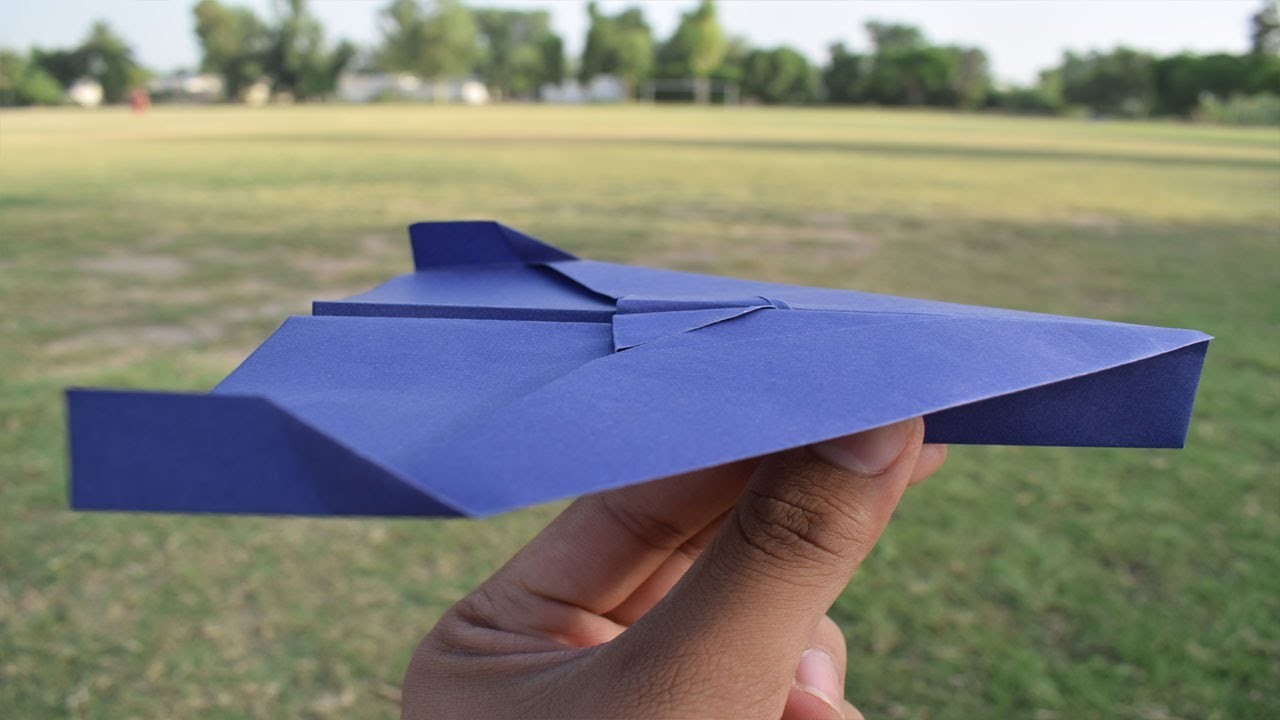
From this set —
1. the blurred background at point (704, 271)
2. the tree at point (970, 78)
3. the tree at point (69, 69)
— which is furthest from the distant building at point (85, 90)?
the tree at point (970, 78)

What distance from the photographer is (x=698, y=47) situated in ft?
142

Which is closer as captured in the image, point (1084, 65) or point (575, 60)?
point (1084, 65)

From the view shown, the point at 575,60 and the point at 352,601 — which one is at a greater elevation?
the point at 575,60

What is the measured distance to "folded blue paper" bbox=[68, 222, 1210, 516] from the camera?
35 cm

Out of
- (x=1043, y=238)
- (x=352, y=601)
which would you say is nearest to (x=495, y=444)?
(x=352, y=601)

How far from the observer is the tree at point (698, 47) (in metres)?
43.1

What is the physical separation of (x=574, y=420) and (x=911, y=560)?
1848 millimetres

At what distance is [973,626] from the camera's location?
1.82m

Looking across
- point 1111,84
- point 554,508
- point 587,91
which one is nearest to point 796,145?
point 554,508

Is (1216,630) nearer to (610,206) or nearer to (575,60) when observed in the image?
(610,206)

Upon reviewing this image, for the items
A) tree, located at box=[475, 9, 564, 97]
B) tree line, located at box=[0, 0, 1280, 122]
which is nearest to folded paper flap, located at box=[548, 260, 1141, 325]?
tree line, located at box=[0, 0, 1280, 122]

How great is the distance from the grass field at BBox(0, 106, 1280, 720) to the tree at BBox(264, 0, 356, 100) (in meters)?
30.6

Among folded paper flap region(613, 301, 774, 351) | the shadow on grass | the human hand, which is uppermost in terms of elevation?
the shadow on grass

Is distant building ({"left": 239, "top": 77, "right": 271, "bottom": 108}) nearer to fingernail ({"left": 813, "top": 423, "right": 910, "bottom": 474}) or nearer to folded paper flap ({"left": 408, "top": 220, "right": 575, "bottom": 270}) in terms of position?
folded paper flap ({"left": 408, "top": 220, "right": 575, "bottom": 270})
